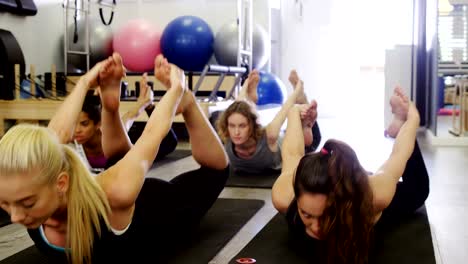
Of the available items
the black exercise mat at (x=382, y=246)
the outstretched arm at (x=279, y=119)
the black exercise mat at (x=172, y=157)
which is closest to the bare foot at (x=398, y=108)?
the black exercise mat at (x=382, y=246)

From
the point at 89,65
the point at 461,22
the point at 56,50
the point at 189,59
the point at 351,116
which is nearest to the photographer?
the point at 461,22

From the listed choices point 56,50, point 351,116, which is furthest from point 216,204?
point 351,116

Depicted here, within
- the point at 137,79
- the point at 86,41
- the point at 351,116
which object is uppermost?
the point at 86,41

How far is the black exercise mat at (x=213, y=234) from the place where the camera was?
1.79 meters

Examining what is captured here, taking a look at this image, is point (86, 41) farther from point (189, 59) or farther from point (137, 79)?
point (189, 59)

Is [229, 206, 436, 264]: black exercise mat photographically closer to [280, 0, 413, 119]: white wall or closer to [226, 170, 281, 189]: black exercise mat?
[226, 170, 281, 189]: black exercise mat

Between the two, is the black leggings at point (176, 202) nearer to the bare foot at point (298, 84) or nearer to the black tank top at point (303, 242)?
the black tank top at point (303, 242)

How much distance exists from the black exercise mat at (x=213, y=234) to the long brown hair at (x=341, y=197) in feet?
1.47

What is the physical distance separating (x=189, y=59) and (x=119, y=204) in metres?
4.12

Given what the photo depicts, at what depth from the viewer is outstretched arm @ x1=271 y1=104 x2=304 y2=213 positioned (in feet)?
5.93

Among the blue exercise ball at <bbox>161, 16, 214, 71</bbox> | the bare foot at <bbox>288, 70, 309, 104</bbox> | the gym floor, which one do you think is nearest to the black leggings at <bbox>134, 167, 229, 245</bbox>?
the gym floor

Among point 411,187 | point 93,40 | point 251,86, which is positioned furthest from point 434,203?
point 93,40

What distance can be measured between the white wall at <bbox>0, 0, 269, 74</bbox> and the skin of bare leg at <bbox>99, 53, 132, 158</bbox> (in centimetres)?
371

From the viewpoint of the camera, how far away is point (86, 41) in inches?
219
